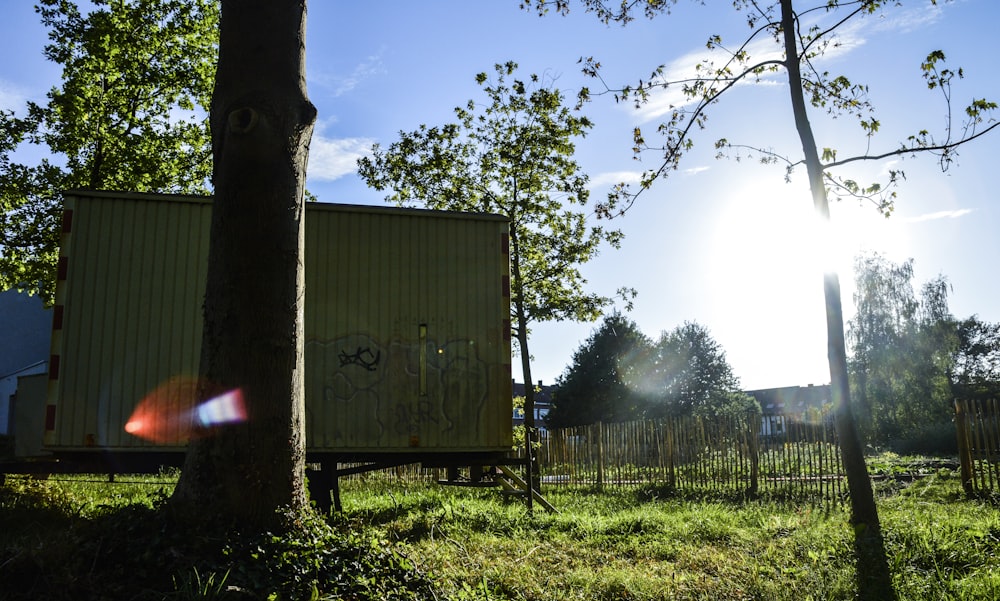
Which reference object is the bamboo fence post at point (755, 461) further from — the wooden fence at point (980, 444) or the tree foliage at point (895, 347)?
the tree foliage at point (895, 347)

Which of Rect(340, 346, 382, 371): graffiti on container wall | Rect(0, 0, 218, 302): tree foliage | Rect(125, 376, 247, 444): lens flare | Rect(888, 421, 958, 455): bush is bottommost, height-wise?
Rect(888, 421, 958, 455): bush

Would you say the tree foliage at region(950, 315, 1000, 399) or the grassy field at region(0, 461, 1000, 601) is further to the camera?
the tree foliage at region(950, 315, 1000, 399)

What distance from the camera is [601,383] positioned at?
130ft

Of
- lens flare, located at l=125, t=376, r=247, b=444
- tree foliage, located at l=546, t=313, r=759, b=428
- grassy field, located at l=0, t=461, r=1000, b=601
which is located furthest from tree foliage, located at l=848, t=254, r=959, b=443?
lens flare, located at l=125, t=376, r=247, b=444

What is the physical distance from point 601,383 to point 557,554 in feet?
110

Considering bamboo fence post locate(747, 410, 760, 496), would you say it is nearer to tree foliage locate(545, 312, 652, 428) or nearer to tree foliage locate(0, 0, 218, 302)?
tree foliage locate(0, 0, 218, 302)

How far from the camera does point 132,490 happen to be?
33.8ft

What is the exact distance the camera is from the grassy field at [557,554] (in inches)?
153

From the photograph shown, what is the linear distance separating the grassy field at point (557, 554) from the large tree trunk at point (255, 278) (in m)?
0.43

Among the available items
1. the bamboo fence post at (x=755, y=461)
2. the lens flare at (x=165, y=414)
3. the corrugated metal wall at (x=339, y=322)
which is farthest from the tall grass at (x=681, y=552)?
the bamboo fence post at (x=755, y=461)

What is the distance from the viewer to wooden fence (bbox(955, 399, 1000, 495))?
40.2ft

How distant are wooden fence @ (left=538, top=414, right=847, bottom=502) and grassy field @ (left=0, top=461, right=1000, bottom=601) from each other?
3633 millimetres

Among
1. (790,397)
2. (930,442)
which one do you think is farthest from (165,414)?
(790,397)

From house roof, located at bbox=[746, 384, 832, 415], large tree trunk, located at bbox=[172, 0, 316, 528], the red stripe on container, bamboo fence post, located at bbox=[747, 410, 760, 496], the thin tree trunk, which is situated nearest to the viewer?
large tree trunk, located at bbox=[172, 0, 316, 528]
